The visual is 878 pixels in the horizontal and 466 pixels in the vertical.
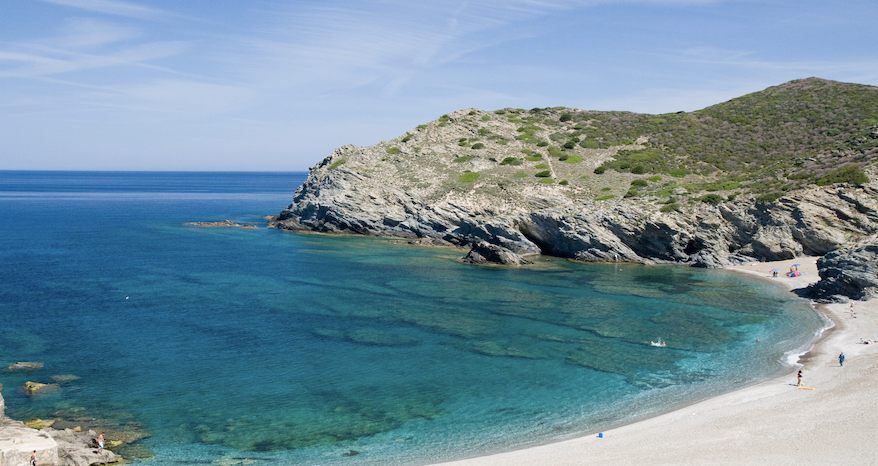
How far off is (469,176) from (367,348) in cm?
5797

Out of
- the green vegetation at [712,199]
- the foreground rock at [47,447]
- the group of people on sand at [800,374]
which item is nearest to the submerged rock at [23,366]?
the foreground rock at [47,447]

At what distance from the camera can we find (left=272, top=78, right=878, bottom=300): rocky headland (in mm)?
62906

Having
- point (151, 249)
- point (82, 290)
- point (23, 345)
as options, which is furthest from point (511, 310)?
point (151, 249)

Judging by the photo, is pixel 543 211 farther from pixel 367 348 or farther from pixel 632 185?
pixel 367 348

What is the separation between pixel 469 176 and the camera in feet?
301

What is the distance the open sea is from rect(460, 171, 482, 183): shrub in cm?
2512

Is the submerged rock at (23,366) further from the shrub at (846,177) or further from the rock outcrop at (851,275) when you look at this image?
the shrub at (846,177)

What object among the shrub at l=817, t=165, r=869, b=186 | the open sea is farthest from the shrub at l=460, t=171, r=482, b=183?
the shrub at l=817, t=165, r=869, b=186

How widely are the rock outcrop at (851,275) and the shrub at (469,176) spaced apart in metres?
50.8

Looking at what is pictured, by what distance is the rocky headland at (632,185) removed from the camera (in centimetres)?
6291

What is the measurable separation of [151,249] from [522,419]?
62188 millimetres

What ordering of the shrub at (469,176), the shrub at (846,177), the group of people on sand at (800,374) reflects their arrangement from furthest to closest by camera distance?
the shrub at (469,176) → the shrub at (846,177) → the group of people on sand at (800,374)

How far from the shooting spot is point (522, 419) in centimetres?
2697

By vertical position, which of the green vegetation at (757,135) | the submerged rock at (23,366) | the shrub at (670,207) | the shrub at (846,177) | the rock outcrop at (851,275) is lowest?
the submerged rock at (23,366)
